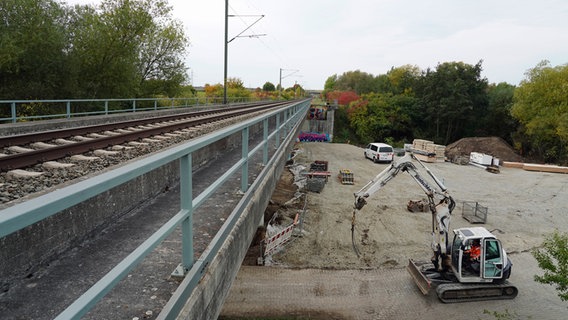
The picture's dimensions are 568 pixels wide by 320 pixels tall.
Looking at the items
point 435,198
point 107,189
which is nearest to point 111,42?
point 435,198

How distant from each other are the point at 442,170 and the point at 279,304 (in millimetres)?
26382

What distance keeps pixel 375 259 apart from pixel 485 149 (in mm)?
36448

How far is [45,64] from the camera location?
1892cm

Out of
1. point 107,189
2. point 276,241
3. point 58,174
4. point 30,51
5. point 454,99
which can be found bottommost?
point 276,241

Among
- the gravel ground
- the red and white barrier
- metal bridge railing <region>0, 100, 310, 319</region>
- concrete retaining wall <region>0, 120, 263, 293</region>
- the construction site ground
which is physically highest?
metal bridge railing <region>0, 100, 310, 319</region>

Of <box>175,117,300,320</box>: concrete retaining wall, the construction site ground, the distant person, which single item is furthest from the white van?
<box>175,117,300,320</box>: concrete retaining wall

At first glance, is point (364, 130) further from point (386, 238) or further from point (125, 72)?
point (386, 238)

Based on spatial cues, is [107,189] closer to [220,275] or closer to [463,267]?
[220,275]

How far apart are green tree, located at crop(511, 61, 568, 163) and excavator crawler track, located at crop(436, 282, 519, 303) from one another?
33.8 m

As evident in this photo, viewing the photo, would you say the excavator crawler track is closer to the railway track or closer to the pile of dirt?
the railway track

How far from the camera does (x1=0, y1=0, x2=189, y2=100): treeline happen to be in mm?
17938

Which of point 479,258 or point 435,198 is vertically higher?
point 435,198

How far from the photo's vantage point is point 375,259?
13578 mm

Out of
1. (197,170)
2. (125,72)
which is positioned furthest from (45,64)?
(197,170)
